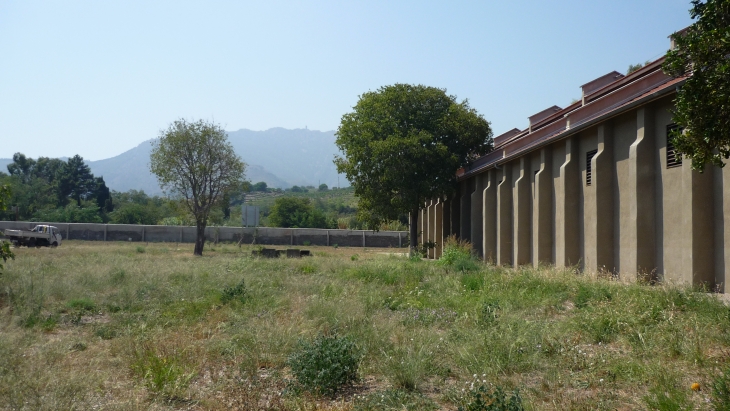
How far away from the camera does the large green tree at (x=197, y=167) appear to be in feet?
133

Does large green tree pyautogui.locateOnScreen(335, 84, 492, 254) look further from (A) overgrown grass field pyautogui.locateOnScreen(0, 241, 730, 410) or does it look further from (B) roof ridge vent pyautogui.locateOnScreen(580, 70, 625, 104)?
(A) overgrown grass field pyautogui.locateOnScreen(0, 241, 730, 410)

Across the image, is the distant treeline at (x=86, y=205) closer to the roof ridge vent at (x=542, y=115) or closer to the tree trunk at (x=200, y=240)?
the tree trunk at (x=200, y=240)

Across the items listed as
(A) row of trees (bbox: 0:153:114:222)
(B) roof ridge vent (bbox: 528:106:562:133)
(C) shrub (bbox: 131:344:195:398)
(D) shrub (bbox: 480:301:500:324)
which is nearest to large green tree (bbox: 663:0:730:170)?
(D) shrub (bbox: 480:301:500:324)

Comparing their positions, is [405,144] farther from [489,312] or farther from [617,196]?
[489,312]

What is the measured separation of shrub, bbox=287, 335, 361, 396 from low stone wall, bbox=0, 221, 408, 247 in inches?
1863

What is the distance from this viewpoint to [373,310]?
39.7 ft

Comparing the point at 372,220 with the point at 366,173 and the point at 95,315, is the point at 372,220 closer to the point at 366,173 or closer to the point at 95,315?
the point at 366,173

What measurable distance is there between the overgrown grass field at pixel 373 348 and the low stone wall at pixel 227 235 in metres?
42.0

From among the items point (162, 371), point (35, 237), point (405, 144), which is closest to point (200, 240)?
point (35, 237)

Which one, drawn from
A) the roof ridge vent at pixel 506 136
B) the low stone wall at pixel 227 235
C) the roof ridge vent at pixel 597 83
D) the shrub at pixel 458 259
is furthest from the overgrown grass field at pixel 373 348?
the low stone wall at pixel 227 235

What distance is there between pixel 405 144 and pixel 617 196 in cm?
1508

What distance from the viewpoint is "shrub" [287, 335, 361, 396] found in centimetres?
703

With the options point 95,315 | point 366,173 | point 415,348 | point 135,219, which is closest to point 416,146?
point 366,173

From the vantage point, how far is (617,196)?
65.1ft
